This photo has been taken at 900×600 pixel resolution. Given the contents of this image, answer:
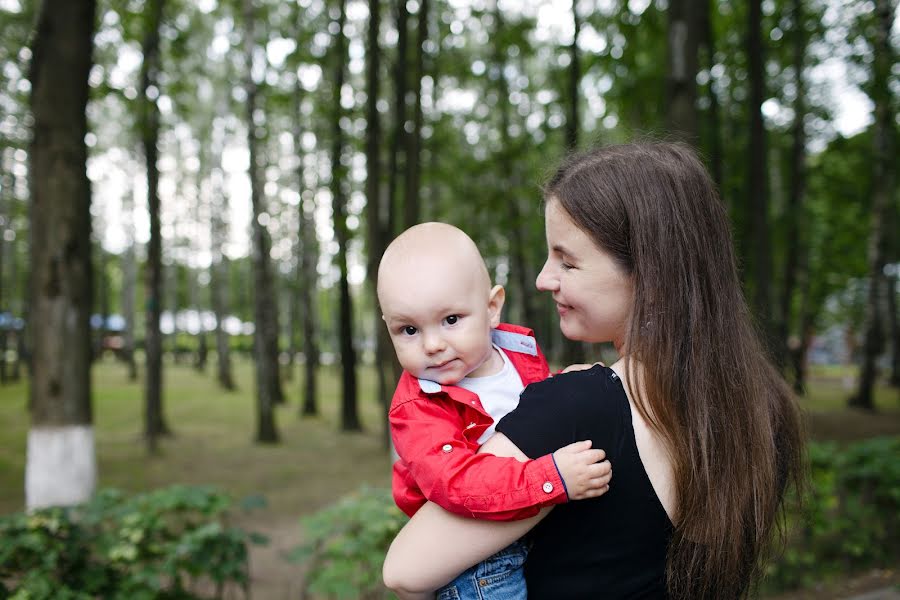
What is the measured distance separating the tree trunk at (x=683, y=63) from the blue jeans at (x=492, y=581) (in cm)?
543

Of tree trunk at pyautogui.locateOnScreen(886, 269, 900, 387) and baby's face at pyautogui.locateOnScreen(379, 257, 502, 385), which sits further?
tree trunk at pyautogui.locateOnScreen(886, 269, 900, 387)

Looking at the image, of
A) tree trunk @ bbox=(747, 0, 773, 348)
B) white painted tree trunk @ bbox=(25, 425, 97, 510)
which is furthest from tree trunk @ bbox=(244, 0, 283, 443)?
tree trunk @ bbox=(747, 0, 773, 348)

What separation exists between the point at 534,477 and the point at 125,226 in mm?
37359

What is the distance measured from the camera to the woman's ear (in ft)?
6.07

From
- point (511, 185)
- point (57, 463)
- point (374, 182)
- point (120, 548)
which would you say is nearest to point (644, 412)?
point (120, 548)

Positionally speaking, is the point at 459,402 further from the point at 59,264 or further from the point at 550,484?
the point at 59,264

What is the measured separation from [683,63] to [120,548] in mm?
5984

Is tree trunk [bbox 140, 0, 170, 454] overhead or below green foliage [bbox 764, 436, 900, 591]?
overhead

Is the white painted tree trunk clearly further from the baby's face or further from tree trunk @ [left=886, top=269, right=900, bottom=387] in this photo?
tree trunk @ [left=886, top=269, right=900, bottom=387]

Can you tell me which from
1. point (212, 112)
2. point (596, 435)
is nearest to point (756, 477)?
point (596, 435)

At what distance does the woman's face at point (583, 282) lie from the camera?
157 centimetres

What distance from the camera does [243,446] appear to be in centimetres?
1580

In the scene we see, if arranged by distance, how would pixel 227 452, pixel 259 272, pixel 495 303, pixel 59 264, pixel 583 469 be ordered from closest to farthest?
1. pixel 583 469
2. pixel 495 303
3. pixel 59 264
4. pixel 227 452
5. pixel 259 272

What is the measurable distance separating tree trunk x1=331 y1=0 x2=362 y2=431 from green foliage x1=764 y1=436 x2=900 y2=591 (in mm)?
8314
